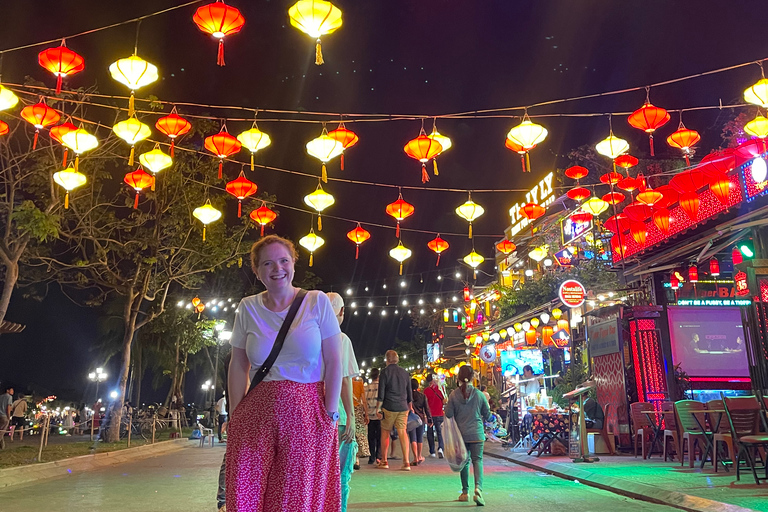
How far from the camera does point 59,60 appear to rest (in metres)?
9.56

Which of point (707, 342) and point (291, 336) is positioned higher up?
point (707, 342)

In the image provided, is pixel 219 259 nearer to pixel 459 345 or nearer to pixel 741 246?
pixel 741 246

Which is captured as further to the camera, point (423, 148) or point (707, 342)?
point (707, 342)

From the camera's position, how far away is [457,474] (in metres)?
10.8

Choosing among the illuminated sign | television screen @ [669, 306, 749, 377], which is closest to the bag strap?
television screen @ [669, 306, 749, 377]

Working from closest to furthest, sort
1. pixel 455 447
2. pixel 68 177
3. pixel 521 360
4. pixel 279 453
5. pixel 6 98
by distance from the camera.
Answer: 1. pixel 279 453
2. pixel 455 447
3. pixel 6 98
4. pixel 68 177
5. pixel 521 360

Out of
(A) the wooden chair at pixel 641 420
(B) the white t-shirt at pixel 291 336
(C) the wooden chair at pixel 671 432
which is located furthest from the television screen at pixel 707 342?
(B) the white t-shirt at pixel 291 336

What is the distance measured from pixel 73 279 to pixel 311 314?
20.1 metres

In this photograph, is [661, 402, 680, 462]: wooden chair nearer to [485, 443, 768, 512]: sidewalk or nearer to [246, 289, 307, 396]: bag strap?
[485, 443, 768, 512]: sidewalk

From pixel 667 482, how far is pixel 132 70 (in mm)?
9317

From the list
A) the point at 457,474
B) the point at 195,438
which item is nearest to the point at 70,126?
the point at 457,474

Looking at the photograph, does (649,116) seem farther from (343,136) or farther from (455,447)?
(455,447)

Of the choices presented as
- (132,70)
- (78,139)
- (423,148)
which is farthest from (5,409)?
(423,148)

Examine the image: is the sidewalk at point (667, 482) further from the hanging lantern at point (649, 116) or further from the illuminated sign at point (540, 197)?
the illuminated sign at point (540, 197)
